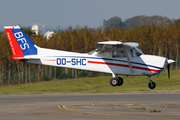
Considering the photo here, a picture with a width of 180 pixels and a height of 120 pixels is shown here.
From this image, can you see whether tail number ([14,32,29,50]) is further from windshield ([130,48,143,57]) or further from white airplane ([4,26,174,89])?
windshield ([130,48,143,57])

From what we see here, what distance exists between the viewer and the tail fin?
76.2ft

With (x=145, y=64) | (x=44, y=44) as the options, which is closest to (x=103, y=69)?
(x=145, y=64)

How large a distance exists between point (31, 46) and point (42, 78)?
26.4 m

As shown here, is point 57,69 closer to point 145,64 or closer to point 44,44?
point 44,44

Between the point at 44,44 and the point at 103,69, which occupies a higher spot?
the point at 44,44

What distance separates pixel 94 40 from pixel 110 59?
1312 inches

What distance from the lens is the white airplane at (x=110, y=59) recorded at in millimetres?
21156

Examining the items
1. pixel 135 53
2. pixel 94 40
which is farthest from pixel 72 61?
pixel 94 40

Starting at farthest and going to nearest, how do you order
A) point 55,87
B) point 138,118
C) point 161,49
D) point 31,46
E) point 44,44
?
point 161,49
point 44,44
point 55,87
point 31,46
point 138,118

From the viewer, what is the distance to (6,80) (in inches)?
1907

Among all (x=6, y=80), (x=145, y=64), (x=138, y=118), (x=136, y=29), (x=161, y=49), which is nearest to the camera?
(x=138, y=118)

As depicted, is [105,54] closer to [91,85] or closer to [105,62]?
[105,62]

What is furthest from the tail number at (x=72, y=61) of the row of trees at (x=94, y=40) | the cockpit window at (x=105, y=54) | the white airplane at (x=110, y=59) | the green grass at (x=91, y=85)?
the row of trees at (x=94, y=40)

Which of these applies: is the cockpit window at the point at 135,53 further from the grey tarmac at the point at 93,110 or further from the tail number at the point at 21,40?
the tail number at the point at 21,40
